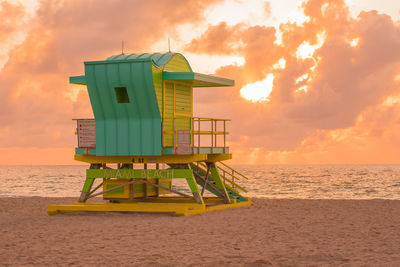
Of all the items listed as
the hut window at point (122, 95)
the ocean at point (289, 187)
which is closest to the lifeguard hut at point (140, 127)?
the hut window at point (122, 95)

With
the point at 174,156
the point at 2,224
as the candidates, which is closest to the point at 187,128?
the point at 174,156

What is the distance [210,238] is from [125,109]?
7.38m

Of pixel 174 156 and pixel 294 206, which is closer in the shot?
pixel 174 156

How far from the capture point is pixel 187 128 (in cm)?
2261

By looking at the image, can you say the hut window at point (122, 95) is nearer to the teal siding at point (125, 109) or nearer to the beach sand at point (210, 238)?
the teal siding at point (125, 109)

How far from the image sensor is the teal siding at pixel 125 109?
19812 millimetres

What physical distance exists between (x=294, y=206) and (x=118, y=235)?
10.1m

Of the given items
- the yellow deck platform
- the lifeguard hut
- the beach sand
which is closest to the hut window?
the lifeguard hut

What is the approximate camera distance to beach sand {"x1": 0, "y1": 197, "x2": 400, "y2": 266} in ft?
38.6

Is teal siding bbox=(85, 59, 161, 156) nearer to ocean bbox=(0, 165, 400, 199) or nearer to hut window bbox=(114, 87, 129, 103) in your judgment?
hut window bbox=(114, 87, 129, 103)

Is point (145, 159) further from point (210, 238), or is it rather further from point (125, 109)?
point (210, 238)

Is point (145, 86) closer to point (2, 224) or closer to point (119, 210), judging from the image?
point (119, 210)

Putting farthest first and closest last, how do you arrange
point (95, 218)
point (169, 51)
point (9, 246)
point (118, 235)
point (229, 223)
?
point (169, 51), point (95, 218), point (229, 223), point (118, 235), point (9, 246)

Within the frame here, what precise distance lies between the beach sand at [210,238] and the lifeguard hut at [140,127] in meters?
1.20
